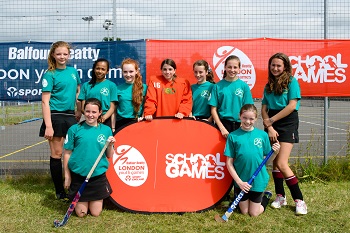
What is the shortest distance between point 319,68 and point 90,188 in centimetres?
419

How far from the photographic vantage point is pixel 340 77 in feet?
20.2

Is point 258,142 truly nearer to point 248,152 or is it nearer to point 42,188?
point 248,152

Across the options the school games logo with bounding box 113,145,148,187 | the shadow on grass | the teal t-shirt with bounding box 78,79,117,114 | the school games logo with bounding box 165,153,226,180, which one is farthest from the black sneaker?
the school games logo with bounding box 165,153,226,180

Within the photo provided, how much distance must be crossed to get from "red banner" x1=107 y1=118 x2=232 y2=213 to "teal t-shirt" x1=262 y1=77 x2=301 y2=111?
780mm

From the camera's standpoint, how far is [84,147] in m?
4.38

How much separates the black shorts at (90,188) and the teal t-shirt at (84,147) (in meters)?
0.08

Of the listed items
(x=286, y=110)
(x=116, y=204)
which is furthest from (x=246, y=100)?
(x=116, y=204)

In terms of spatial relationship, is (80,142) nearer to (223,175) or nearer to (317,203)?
(223,175)

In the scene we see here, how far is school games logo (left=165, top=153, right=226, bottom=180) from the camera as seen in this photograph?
476 centimetres

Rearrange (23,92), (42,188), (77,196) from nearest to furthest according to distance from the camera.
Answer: (77,196), (42,188), (23,92)

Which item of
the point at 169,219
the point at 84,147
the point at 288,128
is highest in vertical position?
the point at 288,128

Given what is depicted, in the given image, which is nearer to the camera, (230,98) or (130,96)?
(230,98)

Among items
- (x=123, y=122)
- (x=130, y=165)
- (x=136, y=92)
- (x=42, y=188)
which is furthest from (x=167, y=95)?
(x=42, y=188)

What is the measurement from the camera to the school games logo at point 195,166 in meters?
4.76
